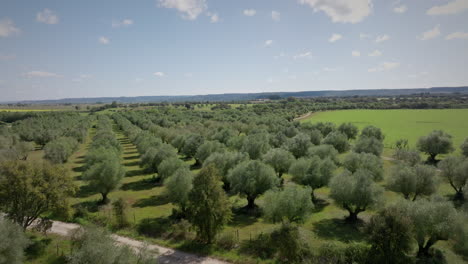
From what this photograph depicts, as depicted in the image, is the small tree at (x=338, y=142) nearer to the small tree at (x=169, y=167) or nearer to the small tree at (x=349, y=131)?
the small tree at (x=349, y=131)

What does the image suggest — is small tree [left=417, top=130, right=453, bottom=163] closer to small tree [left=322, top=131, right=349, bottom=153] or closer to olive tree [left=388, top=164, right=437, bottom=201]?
small tree [left=322, top=131, right=349, bottom=153]

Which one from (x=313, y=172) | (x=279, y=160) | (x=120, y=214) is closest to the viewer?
(x=120, y=214)

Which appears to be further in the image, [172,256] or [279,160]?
[279,160]

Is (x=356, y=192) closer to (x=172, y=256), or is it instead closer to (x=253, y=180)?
(x=253, y=180)

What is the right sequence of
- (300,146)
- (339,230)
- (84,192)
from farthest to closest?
(300,146) → (84,192) → (339,230)

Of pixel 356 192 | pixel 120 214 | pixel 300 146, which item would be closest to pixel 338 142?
pixel 300 146
